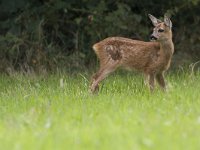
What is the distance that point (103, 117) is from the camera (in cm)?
713

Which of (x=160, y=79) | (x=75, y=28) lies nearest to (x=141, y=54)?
(x=160, y=79)

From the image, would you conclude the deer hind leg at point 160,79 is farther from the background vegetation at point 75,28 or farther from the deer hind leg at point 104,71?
the background vegetation at point 75,28

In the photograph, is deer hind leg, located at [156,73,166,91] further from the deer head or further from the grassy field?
the deer head

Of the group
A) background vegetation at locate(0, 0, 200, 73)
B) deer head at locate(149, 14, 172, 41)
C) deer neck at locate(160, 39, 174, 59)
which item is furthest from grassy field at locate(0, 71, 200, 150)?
background vegetation at locate(0, 0, 200, 73)

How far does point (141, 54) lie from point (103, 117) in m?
4.45

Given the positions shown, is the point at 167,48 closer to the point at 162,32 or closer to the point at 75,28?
the point at 162,32

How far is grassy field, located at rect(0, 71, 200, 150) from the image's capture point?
18.8ft

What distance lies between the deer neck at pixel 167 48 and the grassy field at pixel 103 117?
44 cm

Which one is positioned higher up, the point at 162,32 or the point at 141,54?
the point at 162,32

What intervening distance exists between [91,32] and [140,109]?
8.23 m

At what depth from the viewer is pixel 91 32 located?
52.0 ft

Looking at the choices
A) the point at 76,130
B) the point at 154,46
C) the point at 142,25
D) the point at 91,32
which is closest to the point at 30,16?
the point at 91,32

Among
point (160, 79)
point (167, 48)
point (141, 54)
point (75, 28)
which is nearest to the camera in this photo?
point (160, 79)

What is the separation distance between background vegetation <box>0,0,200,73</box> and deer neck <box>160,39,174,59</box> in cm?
381
